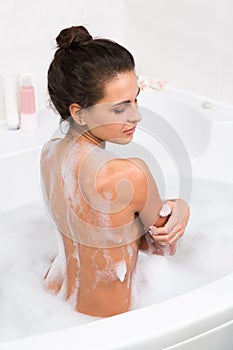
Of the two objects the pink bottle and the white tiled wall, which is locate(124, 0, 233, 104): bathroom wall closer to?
the white tiled wall

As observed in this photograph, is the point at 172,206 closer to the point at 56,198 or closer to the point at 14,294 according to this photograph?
the point at 56,198

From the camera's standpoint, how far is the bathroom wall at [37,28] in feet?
5.82

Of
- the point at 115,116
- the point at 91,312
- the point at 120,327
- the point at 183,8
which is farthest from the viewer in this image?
the point at 183,8

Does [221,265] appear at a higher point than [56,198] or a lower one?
lower

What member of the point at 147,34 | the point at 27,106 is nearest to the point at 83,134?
the point at 27,106

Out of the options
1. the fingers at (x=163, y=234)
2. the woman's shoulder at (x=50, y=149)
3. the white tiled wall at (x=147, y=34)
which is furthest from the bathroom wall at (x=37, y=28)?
the fingers at (x=163, y=234)

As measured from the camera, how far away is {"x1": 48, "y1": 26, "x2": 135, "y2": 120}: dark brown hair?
1089 mm

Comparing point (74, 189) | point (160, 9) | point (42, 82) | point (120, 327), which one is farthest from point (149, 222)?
point (160, 9)

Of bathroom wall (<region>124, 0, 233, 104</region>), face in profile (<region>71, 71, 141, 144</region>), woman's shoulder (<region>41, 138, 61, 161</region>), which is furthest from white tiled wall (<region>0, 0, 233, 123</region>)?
face in profile (<region>71, 71, 141, 144</region>)

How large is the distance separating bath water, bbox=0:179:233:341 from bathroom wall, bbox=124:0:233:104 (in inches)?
14.1

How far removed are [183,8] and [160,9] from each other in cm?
11

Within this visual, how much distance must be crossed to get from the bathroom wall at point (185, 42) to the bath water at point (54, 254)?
0.36m

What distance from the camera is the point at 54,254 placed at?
1.57 meters

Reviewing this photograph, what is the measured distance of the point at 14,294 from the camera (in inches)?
55.4
